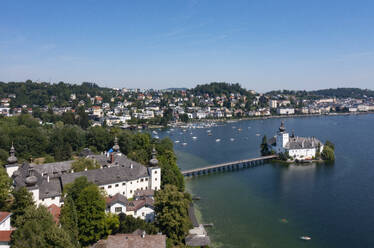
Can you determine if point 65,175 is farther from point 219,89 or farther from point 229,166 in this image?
point 219,89

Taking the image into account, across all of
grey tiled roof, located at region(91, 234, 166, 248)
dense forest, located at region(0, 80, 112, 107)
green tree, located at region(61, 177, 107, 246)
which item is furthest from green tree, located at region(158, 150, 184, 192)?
dense forest, located at region(0, 80, 112, 107)

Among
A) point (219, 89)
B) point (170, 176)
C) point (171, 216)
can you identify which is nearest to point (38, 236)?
point (171, 216)

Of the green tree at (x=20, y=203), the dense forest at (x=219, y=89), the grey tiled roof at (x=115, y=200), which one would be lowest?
the grey tiled roof at (x=115, y=200)

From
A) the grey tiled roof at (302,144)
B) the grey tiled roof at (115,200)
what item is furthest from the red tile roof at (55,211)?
the grey tiled roof at (302,144)

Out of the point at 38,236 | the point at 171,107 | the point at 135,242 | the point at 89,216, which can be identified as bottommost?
the point at 135,242

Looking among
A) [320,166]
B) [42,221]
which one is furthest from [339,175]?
[42,221]

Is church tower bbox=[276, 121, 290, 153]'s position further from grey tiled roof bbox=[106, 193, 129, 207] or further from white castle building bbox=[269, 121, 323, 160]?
grey tiled roof bbox=[106, 193, 129, 207]

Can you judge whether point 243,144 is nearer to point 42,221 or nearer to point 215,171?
point 215,171

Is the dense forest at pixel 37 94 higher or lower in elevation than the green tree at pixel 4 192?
higher

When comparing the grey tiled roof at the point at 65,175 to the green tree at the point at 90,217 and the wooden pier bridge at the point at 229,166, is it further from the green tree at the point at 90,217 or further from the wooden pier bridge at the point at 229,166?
the wooden pier bridge at the point at 229,166
